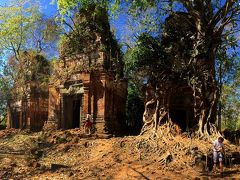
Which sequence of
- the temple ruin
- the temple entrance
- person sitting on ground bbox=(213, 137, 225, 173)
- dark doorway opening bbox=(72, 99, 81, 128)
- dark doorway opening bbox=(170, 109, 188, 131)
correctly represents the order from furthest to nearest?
dark doorway opening bbox=(72, 99, 81, 128) < the temple entrance < the temple ruin < dark doorway opening bbox=(170, 109, 188, 131) < person sitting on ground bbox=(213, 137, 225, 173)

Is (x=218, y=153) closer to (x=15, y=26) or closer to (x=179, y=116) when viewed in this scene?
(x=179, y=116)

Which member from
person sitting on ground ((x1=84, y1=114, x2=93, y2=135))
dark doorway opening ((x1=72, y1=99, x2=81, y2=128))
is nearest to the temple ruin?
dark doorway opening ((x1=72, y1=99, x2=81, y2=128))

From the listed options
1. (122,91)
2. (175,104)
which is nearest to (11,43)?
(122,91)

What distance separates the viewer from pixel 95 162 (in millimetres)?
13555

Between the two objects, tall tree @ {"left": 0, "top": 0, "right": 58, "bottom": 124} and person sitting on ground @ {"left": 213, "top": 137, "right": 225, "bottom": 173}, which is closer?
person sitting on ground @ {"left": 213, "top": 137, "right": 225, "bottom": 173}

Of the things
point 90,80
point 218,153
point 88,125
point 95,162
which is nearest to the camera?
point 218,153

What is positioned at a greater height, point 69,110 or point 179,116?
point 69,110

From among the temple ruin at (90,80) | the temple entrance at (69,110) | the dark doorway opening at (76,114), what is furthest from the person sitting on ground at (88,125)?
the dark doorway opening at (76,114)

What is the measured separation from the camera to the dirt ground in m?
12.0

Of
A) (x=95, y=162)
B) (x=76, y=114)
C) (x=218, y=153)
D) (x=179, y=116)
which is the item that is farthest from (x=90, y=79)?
(x=218, y=153)

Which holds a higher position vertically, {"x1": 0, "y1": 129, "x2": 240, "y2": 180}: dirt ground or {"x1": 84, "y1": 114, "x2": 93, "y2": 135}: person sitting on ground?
{"x1": 84, "y1": 114, "x2": 93, "y2": 135}: person sitting on ground

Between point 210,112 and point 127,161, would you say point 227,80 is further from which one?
point 127,161

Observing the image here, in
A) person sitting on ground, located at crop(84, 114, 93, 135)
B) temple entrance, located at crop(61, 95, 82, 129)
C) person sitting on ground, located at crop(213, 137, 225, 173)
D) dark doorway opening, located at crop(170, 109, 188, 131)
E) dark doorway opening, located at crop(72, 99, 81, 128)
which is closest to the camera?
person sitting on ground, located at crop(213, 137, 225, 173)

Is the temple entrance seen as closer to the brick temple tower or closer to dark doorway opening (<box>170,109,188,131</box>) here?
the brick temple tower
